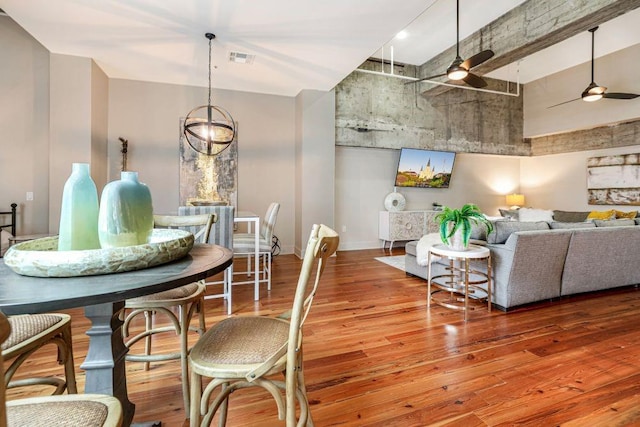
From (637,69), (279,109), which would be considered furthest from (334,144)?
(637,69)

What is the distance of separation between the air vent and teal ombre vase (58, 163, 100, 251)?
131 inches

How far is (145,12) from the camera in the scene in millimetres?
2992

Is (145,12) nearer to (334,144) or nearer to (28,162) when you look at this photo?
(28,162)

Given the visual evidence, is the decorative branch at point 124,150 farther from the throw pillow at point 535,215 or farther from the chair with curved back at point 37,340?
the throw pillow at point 535,215

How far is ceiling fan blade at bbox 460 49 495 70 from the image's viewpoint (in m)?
3.70

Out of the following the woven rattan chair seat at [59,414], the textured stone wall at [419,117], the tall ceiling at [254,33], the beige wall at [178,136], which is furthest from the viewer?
the textured stone wall at [419,117]

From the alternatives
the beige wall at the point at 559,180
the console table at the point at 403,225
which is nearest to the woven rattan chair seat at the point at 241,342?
the console table at the point at 403,225

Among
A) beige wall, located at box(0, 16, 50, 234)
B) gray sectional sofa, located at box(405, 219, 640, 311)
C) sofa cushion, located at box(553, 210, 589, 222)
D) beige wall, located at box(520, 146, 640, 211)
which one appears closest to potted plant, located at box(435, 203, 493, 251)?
gray sectional sofa, located at box(405, 219, 640, 311)

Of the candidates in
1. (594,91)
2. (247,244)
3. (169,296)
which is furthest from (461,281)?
(594,91)

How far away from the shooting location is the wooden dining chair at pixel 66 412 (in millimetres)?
712

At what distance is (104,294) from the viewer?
806 millimetres

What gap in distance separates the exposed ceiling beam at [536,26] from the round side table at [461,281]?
2816 mm

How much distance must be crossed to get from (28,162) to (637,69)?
969 cm

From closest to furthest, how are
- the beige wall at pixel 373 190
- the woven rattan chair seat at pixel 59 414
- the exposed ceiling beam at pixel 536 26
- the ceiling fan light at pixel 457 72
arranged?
the woven rattan chair seat at pixel 59 414
the exposed ceiling beam at pixel 536 26
the ceiling fan light at pixel 457 72
the beige wall at pixel 373 190
